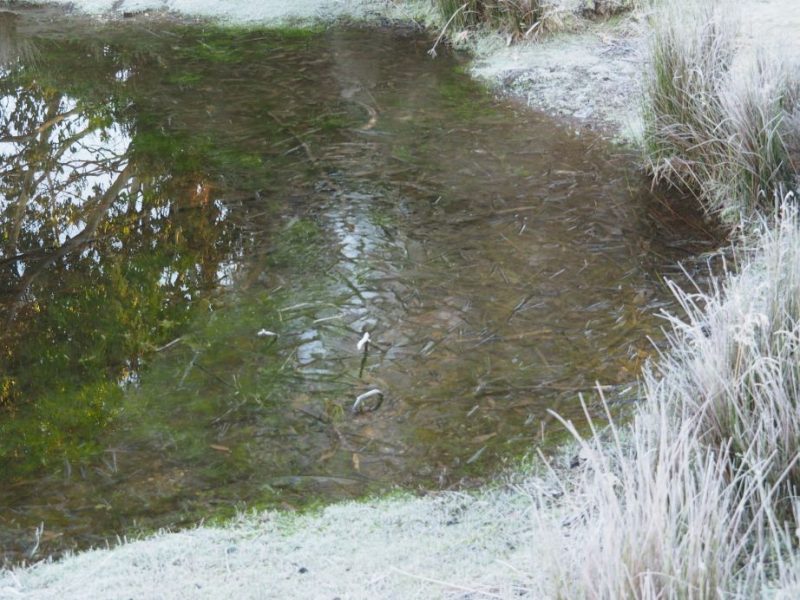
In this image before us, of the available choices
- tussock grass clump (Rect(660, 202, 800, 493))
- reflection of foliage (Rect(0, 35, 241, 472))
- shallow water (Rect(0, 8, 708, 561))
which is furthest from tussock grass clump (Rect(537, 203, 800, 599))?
reflection of foliage (Rect(0, 35, 241, 472))

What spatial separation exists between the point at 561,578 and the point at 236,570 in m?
0.93

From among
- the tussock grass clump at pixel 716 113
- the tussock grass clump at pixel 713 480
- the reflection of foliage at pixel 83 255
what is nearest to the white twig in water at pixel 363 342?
the reflection of foliage at pixel 83 255

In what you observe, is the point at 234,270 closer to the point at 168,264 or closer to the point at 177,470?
the point at 168,264

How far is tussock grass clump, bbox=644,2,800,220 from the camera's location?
12.4 feet

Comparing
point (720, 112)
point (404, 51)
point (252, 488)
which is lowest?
point (252, 488)

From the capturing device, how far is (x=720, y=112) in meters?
3.97

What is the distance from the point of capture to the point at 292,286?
3.78 meters

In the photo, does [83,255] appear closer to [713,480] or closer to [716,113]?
[716,113]

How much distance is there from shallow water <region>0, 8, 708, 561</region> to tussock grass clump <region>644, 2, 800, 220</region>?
0.71 feet

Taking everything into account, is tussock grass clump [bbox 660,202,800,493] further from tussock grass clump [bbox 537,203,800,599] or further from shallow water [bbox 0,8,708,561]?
shallow water [bbox 0,8,708,561]

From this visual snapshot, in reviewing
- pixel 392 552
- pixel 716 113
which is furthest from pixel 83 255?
pixel 716 113

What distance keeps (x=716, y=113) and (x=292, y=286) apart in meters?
1.94

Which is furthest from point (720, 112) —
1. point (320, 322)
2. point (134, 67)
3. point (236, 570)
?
point (134, 67)

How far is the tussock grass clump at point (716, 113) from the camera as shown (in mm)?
3781
